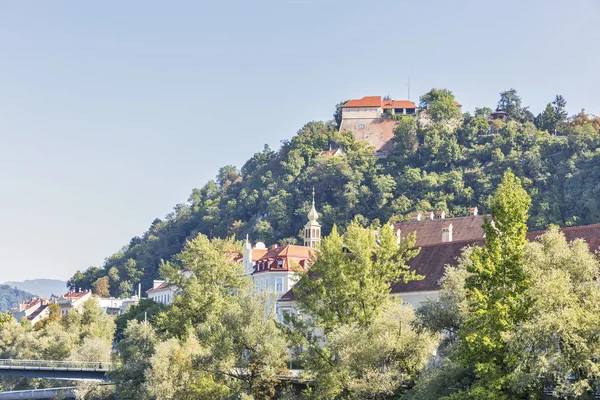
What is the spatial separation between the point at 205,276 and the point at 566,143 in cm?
8733

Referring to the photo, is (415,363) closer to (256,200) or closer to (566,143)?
(566,143)

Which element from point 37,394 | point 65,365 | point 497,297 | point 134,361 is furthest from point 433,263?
point 37,394

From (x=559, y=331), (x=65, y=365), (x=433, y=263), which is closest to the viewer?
(x=559, y=331)

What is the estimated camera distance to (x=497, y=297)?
37750mm

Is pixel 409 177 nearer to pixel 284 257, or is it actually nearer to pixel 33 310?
pixel 284 257

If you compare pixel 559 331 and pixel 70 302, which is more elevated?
pixel 559 331

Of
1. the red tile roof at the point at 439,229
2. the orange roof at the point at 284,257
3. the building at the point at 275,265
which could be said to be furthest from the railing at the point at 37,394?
the red tile roof at the point at 439,229

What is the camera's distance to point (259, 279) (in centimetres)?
10206

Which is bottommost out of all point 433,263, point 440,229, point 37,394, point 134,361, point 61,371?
point 37,394

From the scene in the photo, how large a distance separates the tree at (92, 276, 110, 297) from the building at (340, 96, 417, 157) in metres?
51.3

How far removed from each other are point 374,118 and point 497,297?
468ft

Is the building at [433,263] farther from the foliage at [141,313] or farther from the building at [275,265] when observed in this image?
the building at [275,265]

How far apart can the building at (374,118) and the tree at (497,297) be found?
13410 cm

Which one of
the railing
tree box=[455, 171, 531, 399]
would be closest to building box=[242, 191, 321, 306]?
the railing
